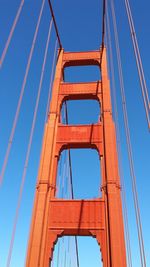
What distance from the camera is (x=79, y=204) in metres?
15.9

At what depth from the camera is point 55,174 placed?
57.1 feet

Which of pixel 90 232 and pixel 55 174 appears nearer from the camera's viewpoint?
pixel 90 232

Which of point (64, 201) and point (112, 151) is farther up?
point (112, 151)

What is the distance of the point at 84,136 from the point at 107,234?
635cm

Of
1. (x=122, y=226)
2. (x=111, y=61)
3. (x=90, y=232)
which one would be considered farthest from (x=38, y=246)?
(x=111, y=61)

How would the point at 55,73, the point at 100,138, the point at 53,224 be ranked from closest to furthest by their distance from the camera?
the point at 53,224 → the point at 100,138 → the point at 55,73

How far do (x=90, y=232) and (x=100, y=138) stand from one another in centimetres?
584

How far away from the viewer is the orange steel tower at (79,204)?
1429 cm

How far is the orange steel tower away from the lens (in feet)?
46.9

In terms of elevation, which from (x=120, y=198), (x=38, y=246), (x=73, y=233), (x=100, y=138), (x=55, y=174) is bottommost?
(x=38, y=246)

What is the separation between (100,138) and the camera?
18.2 metres

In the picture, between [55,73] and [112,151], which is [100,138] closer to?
[112,151]

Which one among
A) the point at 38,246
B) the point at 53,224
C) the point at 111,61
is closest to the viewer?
the point at 38,246

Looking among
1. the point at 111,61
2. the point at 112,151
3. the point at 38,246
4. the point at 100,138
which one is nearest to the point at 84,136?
the point at 100,138
